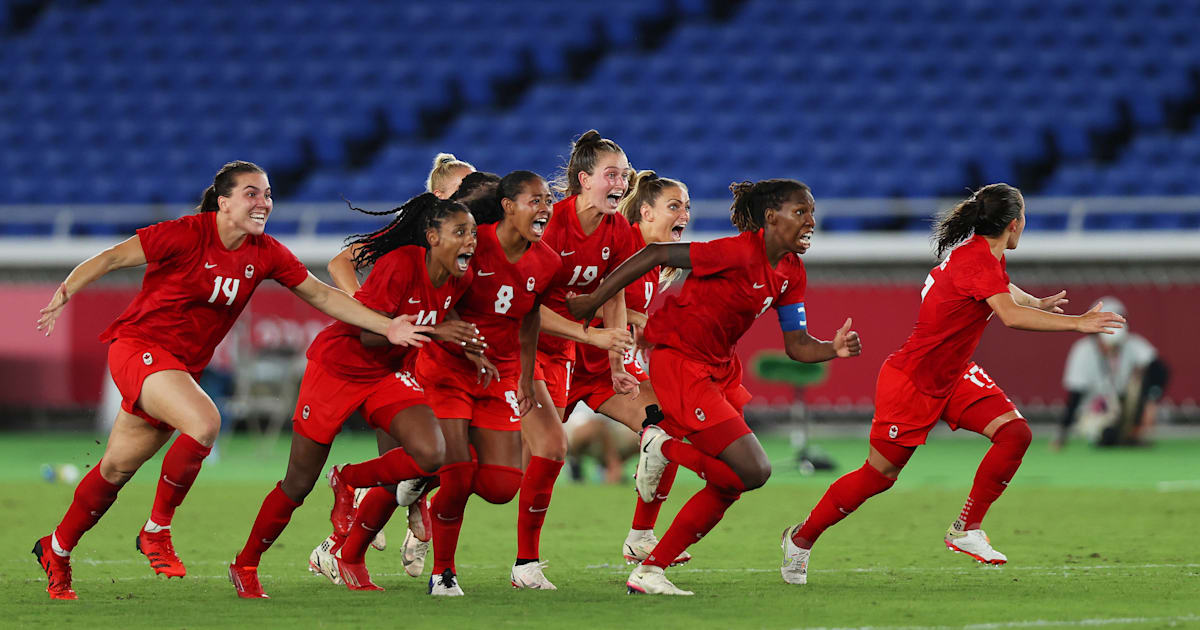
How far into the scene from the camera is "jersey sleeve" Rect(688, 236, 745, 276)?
7307 mm

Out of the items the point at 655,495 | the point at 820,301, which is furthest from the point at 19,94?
the point at 655,495

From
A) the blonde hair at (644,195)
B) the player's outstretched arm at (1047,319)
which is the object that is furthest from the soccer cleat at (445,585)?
the player's outstretched arm at (1047,319)

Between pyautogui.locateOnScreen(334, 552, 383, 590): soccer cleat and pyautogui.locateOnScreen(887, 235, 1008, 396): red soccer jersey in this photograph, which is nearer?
pyautogui.locateOnScreen(334, 552, 383, 590): soccer cleat

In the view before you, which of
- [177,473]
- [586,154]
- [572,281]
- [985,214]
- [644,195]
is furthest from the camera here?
[644,195]

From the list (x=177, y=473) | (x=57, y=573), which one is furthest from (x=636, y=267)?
(x=57, y=573)

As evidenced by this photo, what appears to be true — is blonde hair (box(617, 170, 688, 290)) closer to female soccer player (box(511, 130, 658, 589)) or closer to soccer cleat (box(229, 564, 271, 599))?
female soccer player (box(511, 130, 658, 589))

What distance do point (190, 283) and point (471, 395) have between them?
1.43 meters

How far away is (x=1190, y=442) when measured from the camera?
61.4ft

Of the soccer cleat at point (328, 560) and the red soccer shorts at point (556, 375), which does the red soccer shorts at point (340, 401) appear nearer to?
the soccer cleat at point (328, 560)

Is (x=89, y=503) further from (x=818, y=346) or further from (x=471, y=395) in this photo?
(x=818, y=346)

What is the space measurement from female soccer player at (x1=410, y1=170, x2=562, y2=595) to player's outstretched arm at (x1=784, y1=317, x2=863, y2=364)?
1192 mm

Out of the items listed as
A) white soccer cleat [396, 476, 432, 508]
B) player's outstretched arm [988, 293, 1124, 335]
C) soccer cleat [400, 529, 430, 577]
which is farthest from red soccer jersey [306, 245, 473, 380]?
player's outstretched arm [988, 293, 1124, 335]

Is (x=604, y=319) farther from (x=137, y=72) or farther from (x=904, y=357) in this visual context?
(x=137, y=72)

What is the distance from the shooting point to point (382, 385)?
724 cm
